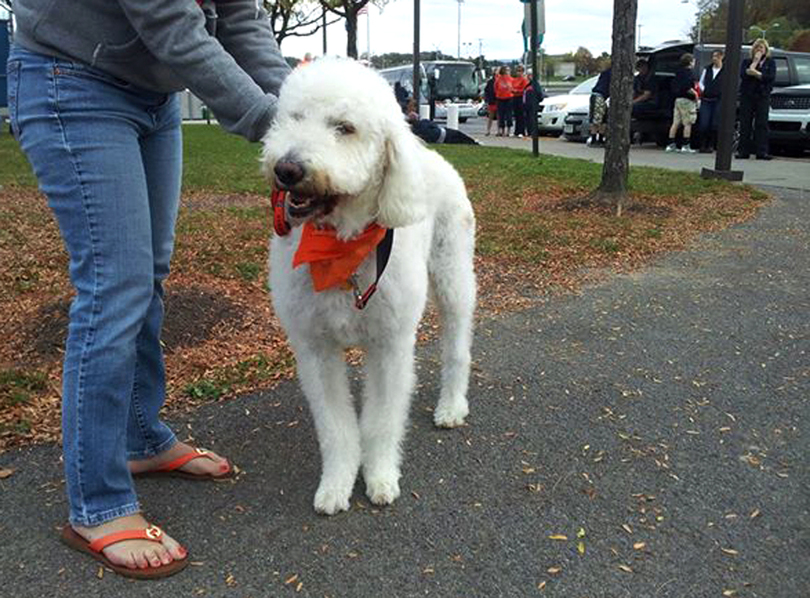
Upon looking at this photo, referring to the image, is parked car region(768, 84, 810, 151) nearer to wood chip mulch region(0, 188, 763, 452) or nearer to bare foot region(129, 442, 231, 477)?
wood chip mulch region(0, 188, 763, 452)

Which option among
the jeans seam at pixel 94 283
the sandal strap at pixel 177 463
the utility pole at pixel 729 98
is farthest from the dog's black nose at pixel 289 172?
the utility pole at pixel 729 98

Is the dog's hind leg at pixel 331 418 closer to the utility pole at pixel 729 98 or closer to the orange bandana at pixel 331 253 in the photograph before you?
the orange bandana at pixel 331 253

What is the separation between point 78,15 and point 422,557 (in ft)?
6.53

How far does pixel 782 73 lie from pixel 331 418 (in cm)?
1646

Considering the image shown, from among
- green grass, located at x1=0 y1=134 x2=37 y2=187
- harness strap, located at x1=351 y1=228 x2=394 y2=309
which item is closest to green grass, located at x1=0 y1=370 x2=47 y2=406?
harness strap, located at x1=351 y1=228 x2=394 y2=309

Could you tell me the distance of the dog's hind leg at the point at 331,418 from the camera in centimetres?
285

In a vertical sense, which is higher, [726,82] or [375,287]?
[726,82]

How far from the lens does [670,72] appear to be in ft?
54.7

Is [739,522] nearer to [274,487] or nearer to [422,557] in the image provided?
[422,557]

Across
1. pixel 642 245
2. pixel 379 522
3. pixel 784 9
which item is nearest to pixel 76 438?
pixel 379 522

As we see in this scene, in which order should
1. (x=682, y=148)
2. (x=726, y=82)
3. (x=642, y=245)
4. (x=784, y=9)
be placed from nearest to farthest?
(x=642, y=245) → (x=726, y=82) → (x=682, y=148) → (x=784, y=9)

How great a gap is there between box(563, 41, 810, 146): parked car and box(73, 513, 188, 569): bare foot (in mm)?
15800

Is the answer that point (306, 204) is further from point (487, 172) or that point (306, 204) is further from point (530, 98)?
point (530, 98)

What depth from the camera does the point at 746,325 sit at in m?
4.92
